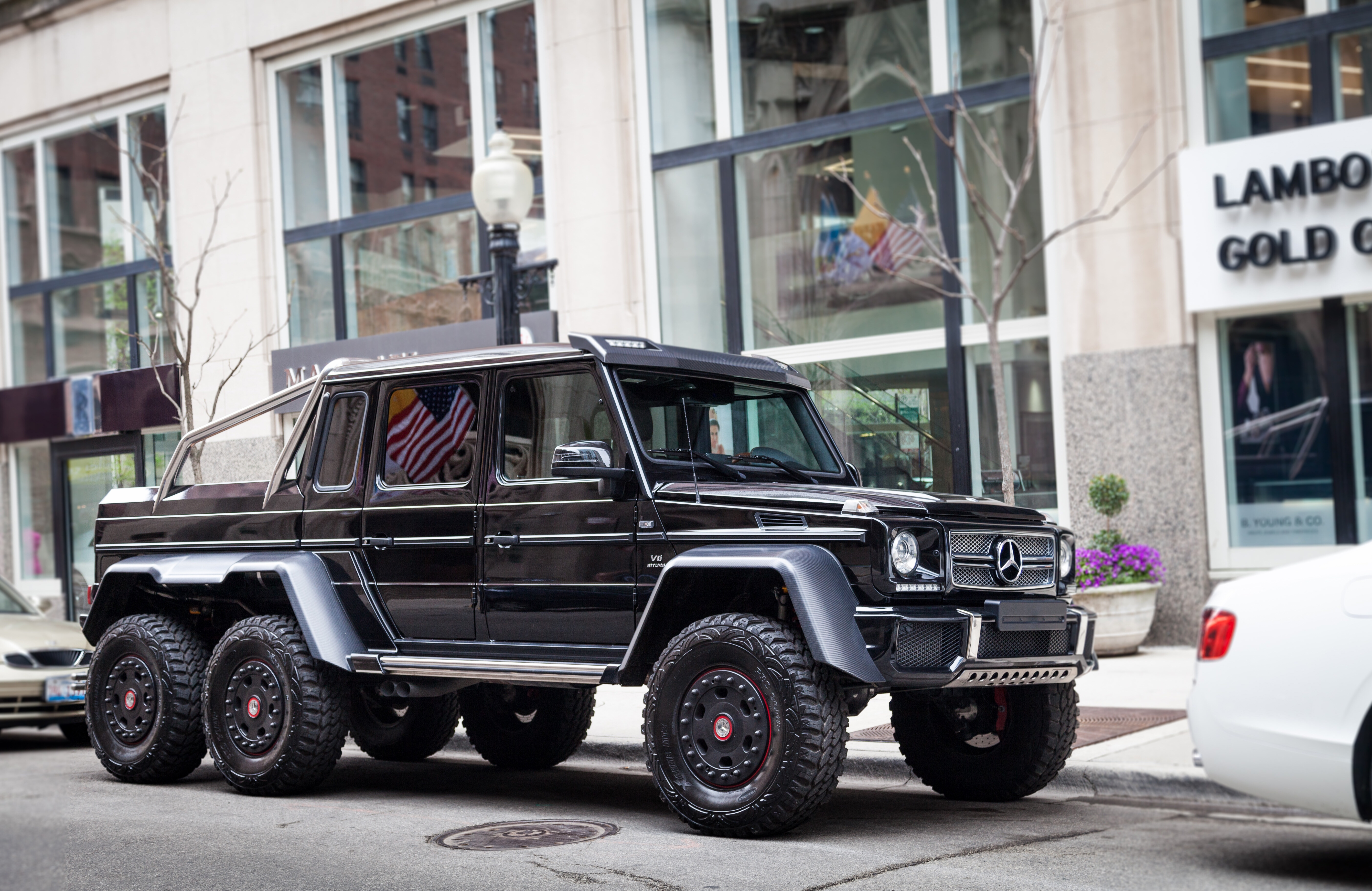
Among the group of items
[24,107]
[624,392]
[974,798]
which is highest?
[24,107]

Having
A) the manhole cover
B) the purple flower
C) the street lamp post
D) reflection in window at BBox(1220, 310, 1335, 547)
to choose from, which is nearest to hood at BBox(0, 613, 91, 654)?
the street lamp post

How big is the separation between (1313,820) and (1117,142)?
8.07 m

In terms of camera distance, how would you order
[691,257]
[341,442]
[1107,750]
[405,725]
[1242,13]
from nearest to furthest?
[1107,750], [341,442], [405,725], [1242,13], [691,257]

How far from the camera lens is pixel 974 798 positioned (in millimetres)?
7891

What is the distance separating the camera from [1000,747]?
7.68 m

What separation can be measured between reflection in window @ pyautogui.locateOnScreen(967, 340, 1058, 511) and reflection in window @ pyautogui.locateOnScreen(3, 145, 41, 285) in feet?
51.0

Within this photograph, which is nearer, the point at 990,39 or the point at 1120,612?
the point at 1120,612

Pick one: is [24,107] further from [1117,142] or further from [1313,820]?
[1313,820]

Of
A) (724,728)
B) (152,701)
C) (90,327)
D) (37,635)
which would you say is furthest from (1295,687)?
(90,327)

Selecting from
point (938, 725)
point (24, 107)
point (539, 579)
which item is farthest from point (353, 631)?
point (24, 107)

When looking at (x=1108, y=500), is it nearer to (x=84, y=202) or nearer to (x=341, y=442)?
(x=341, y=442)

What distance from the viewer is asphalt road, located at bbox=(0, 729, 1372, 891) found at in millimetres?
5805

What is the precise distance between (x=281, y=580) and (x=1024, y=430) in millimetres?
8194

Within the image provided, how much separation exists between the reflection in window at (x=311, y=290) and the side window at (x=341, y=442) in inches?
448
